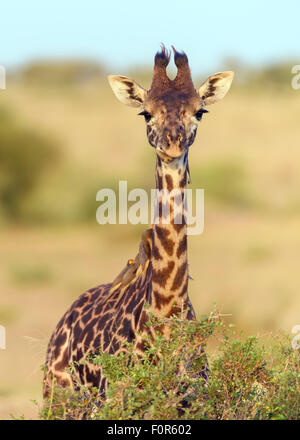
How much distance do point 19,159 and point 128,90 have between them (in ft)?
89.0

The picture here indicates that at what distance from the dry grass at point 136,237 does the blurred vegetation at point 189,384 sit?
186 cm

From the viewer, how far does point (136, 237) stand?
27250 millimetres

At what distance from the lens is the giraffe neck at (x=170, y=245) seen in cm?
655

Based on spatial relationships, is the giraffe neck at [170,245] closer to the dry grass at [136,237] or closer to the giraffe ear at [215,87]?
the giraffe ear at [215,87]

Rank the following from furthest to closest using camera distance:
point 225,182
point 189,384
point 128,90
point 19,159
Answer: point 19,159
point 225,182
point 128,90
point 189,384

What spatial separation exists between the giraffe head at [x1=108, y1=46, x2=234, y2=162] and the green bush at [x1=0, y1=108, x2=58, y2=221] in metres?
24.9

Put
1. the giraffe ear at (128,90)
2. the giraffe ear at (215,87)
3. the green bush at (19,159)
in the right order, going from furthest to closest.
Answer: the green bush at (19,159)
the giraffe ear at (215,87)
the giraffe ear at (128,90)

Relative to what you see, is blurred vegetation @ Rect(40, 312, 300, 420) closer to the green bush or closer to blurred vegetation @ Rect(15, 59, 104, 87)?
the green bush

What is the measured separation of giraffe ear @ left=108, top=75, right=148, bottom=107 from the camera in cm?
718

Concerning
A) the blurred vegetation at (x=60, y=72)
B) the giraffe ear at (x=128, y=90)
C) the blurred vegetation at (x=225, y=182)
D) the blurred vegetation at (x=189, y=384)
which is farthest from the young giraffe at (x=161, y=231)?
the blurred vegetation at (x=60, y=72)

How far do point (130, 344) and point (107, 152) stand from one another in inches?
1194

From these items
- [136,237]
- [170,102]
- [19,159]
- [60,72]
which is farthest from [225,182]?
[60,72]

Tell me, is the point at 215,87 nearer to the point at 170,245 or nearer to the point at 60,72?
the point at 170,245
